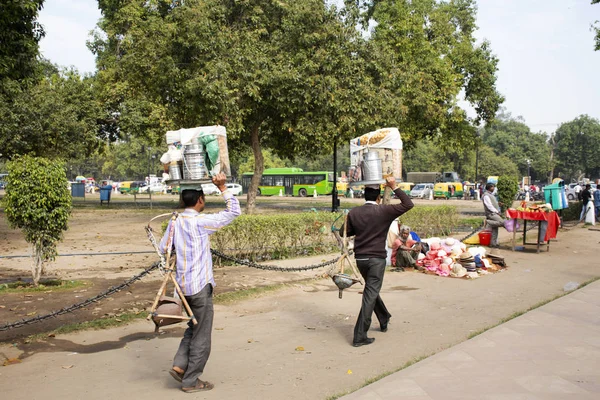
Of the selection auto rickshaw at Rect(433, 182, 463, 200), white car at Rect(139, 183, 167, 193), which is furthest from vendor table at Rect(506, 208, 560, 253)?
white car at Rect(139, 183, 167, 193)

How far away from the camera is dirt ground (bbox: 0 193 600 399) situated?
5.02 meters

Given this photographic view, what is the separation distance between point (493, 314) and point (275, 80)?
43.5ft

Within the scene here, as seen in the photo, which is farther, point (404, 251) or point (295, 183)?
point (295, 183)

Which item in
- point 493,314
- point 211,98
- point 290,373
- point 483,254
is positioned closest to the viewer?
point 290,373

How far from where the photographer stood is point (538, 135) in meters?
93.6

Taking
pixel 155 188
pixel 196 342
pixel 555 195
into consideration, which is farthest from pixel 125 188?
pixel 196 342

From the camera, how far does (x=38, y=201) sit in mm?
8562

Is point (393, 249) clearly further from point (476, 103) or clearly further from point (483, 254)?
point (476, 103)

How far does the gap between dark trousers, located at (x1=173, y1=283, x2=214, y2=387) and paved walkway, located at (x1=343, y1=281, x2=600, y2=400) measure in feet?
4.29

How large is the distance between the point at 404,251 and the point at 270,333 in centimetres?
533

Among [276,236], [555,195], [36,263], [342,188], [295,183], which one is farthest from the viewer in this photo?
[295,183]

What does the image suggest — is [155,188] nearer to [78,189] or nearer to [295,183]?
[78,189]

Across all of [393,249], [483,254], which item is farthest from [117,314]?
[483,254]

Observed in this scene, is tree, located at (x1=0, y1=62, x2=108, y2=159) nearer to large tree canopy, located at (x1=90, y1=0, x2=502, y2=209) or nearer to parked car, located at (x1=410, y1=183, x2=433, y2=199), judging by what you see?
large tree canopy, located at (x1=90, y1=0, x2=502, y2=209)
